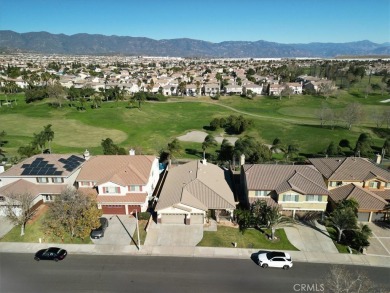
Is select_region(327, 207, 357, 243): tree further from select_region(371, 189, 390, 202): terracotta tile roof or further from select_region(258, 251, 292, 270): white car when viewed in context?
select_region(371, 189, 390, 202): terracotta tile roof

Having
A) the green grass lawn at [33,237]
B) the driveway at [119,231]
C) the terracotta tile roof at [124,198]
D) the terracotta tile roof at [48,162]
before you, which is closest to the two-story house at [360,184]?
the terracotta tile roof at [124,198]

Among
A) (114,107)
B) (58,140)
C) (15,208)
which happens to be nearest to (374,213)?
(15,208)

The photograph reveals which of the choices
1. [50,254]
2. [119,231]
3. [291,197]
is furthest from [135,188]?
[291,197]

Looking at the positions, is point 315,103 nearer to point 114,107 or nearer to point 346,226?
point 114,107

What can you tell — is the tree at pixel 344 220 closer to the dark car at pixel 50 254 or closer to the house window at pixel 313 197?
the house window at pixel 313 197

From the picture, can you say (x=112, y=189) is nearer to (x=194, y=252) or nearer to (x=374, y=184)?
(x=194, y=252)

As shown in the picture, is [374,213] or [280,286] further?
[374,213]
